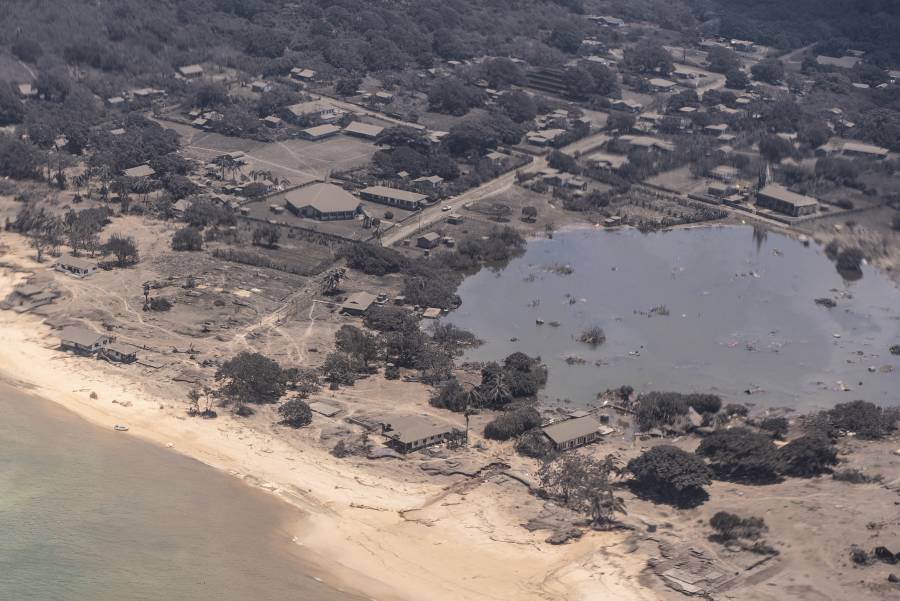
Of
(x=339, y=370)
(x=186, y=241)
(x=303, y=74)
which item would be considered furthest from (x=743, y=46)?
(x=339, y=370)

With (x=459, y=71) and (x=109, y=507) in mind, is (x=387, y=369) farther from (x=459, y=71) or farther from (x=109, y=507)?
(x=459, y=71)

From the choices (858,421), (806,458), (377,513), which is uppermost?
(806,458)

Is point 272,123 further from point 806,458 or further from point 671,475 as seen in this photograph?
point 806,458

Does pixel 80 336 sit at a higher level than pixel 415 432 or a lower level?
lower

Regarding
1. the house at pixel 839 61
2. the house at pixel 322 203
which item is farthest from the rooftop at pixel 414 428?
the house at pixel 839 61

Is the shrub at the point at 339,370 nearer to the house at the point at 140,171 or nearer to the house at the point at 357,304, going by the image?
the house at the point at 357,304

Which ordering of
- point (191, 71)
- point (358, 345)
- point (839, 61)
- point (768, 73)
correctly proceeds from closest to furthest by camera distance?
point (358, 345) < point (191, 71) < point (768, 73) < point (839, 61)
